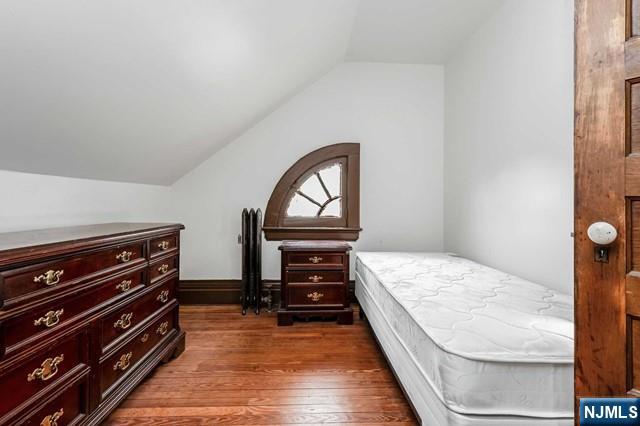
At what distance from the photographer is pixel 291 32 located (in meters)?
2.20

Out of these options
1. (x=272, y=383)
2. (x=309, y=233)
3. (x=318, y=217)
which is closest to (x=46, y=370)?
(x=272, y=383)

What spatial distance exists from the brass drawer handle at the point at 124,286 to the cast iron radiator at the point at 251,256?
1.49 metres

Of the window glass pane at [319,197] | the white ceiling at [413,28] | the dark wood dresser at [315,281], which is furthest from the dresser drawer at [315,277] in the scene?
the white ceiling at [413,28]

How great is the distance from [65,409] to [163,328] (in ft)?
2.70

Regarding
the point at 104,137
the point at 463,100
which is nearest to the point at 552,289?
the point at 463,100

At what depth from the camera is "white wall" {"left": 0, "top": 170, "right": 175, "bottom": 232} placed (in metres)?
1.59

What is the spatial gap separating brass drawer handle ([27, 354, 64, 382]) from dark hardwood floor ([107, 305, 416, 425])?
1.87 feet

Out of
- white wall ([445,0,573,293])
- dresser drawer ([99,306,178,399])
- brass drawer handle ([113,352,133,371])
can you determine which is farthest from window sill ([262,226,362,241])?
brass drawer handle ([113,352,133,371])

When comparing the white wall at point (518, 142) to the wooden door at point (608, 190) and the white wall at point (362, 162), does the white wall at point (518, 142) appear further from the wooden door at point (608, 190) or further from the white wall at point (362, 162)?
the wooden door at point (608, 190)

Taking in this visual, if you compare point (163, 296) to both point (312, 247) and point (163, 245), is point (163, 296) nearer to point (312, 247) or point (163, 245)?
point (163, 245)

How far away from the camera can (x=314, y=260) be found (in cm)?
289

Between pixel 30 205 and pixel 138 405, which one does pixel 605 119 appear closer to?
pixel 138 405

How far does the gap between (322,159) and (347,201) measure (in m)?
0.53

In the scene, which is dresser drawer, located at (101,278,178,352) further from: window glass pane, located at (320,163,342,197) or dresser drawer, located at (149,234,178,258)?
window glass pane, located at (320,163,342,197)
